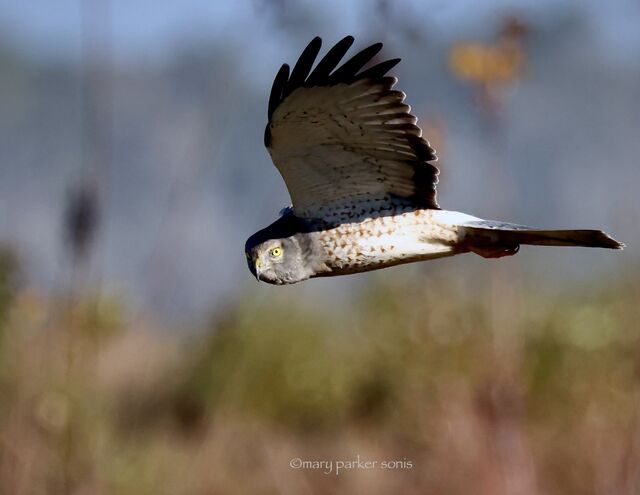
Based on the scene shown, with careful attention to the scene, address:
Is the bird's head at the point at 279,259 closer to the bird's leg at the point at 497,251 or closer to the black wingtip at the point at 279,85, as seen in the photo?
the black wingtip at the point at 279,85

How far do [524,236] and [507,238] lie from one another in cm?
10

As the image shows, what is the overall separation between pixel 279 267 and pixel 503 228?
0.95 metres

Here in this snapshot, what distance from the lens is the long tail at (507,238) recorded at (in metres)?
5.43

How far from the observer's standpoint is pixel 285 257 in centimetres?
581

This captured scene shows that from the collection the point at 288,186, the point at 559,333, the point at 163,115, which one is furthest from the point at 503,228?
the point at 163,115

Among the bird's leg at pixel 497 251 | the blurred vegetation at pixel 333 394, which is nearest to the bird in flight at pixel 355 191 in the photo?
the bird's leg at pixel 497 251

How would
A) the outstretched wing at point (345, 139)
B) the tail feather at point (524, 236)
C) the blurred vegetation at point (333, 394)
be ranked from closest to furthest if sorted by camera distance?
the tail feather at point (524, 236) < the outstretched wing at point (345, 139) < the blurred vegetation at point (333, 394)

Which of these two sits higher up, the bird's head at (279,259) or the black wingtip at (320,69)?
the black wingtip at (320,69)

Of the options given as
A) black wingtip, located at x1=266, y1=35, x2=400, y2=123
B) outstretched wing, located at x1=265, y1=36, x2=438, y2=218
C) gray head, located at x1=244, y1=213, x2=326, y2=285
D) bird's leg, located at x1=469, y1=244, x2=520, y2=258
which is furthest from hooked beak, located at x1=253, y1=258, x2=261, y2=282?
bird's leg, located at x1=469, y1=244, x2=520, y2=258

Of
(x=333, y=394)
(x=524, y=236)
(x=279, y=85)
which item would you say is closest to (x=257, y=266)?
(x=279, y=85)

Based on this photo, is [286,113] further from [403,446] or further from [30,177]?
[403,446]

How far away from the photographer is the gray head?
5812 millimetres

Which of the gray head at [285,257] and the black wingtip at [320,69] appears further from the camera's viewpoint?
the gray head at [285,257]

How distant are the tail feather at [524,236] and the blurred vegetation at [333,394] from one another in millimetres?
526
